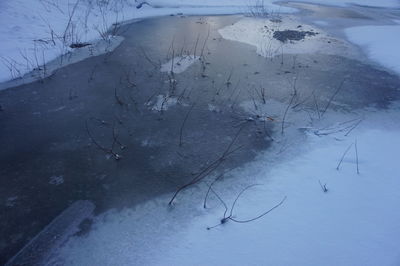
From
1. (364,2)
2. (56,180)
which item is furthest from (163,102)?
(364,2)

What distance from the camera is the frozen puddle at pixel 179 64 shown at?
421 cm

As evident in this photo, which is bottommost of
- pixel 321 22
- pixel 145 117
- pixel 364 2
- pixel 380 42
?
pixel 145 117

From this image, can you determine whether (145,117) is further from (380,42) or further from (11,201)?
(380,42)

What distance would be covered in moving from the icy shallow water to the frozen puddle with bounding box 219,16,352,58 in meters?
0.30

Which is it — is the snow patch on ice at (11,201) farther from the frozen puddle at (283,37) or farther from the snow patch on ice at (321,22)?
the snow patch on ice at (321,22)

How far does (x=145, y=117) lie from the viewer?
3.16m

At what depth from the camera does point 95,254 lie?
1.83 metres

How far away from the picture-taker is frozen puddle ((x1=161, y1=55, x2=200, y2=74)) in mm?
4211

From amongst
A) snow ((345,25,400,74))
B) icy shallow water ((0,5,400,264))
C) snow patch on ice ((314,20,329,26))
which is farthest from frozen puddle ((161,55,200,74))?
snow patch on ice ((314,20,329,26))

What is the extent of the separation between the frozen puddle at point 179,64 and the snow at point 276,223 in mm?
2209

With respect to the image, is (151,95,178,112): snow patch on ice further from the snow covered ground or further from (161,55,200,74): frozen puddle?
the snow covered ground

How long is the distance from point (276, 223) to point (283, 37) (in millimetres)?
4483

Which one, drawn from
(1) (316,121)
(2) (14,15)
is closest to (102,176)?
(1) (316,121)

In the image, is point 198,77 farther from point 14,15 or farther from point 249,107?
point 14,15
